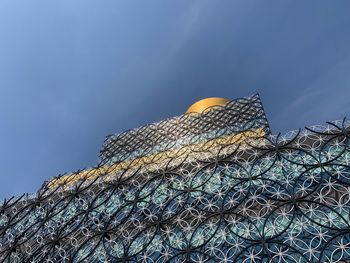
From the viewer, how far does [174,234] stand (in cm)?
1202

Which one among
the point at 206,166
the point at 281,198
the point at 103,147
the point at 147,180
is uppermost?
the point at 103,147

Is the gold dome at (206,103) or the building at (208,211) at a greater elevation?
the gold dome at (206,103)

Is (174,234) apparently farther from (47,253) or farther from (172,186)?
(47,253)

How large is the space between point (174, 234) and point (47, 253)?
15.5 feet

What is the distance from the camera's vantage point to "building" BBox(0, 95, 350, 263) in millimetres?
10547

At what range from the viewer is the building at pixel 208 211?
1055 centimetres

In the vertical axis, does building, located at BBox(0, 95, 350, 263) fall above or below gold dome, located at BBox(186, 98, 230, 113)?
below

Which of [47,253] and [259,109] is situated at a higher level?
[259,109]

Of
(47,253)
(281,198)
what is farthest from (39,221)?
(281,198)

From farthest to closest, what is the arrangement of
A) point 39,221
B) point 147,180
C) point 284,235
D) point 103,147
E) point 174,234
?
point 103,147 → point 39,221 → point 147,180 → point 174,234 → point 284,235

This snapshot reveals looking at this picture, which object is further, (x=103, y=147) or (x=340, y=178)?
(x=103, y=147)

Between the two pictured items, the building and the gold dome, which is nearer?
the building

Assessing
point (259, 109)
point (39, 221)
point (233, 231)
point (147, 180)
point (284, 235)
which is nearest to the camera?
point (284, 235)

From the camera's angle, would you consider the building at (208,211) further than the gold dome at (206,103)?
No
